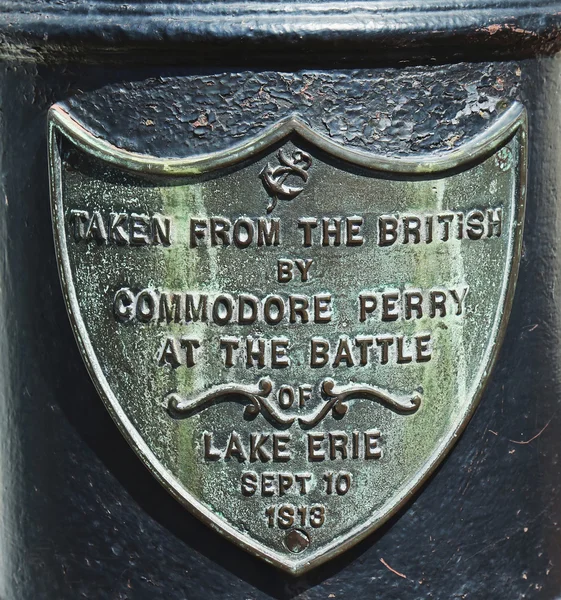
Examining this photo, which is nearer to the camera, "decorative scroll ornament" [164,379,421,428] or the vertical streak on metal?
"decorative scroll ornament" [164,379,421,428]

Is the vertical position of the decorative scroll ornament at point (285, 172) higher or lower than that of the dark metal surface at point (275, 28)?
lower

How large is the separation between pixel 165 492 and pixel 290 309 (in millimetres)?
439

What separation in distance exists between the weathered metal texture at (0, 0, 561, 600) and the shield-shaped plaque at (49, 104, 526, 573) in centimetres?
6

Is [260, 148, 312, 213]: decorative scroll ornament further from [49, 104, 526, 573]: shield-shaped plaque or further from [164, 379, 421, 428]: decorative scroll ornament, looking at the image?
[164, 379, 421, 428]: decorative scroll ornament

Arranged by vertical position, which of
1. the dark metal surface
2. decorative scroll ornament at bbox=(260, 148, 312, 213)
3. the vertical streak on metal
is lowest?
the vertical streak on metal

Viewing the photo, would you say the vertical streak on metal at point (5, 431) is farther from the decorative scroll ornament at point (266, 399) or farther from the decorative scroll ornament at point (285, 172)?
the decorative scroll ornament at point (285, 172)

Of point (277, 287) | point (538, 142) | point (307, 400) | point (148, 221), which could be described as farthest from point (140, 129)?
point (538, 142)

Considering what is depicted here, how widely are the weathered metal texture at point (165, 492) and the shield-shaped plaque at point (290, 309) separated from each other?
6 centimetres

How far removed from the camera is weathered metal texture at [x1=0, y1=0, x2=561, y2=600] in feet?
7.88

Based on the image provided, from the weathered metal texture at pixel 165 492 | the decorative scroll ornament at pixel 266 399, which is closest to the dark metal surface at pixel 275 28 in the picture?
the weathered metal texture at pixel 165 492

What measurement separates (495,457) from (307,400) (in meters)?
0.43

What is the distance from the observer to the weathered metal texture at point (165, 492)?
7.88 ft

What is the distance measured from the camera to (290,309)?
2314mm

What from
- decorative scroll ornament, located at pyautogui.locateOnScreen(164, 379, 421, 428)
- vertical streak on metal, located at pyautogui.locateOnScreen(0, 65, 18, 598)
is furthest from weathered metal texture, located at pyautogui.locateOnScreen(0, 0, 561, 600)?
decorative scroll ornament, located at pyautogui.locateOnScreen(164, 379, 421, 428)
